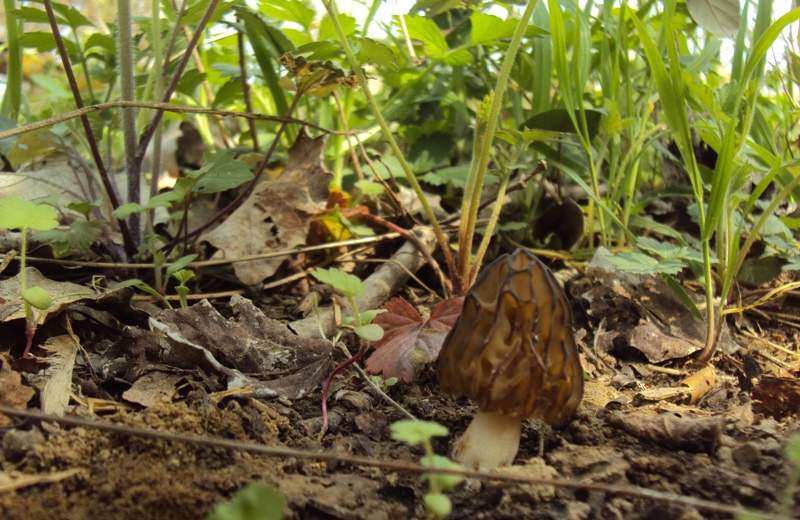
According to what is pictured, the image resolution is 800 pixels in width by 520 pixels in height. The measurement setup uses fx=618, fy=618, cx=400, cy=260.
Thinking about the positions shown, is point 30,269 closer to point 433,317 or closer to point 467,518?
point 433,317

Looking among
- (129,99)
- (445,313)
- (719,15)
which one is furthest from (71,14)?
(719,15)

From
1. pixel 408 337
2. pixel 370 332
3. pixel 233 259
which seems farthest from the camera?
pixel 233 259

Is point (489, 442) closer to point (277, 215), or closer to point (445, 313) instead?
point (445, 313)

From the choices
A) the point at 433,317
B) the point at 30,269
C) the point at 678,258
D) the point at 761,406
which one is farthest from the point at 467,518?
the point at 30,269

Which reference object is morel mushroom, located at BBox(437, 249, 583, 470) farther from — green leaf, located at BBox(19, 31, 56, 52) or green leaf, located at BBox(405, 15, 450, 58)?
green leaf, located at BBox(19, 31, 56, 52)

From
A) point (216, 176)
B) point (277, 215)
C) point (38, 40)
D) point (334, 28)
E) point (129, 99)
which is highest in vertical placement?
point (334, 28)

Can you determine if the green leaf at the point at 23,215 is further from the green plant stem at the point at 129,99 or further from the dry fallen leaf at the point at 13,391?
the green plant stem at the point at 129,99
